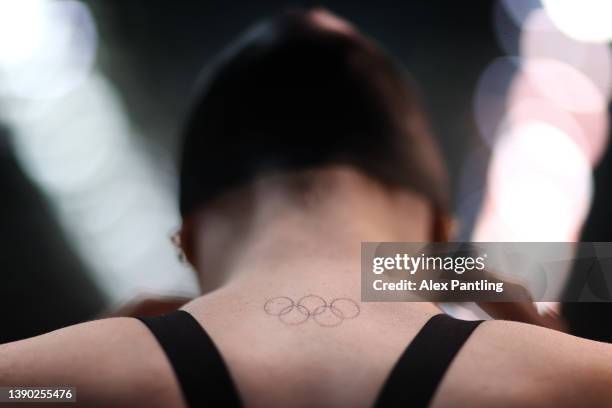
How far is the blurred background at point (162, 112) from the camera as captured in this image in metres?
5.39

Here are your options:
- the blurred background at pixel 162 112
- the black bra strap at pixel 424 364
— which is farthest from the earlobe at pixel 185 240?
the blurred background at pixel 162 112

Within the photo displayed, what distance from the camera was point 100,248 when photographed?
633 cm

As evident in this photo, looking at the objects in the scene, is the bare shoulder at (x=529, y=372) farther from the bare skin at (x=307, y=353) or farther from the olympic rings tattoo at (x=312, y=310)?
the olympic rings tattoo at (x=312, y=310)

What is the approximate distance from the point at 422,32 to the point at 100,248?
3880 millimetres

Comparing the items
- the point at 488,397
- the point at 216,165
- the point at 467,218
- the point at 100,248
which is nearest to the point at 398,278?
the point at 488,397

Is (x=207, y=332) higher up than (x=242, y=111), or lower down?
lower down

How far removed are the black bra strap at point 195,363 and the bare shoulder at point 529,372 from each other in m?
0.39

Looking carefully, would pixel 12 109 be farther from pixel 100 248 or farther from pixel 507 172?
pixel 507 172

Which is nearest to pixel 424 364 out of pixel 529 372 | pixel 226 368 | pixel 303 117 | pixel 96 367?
pixel 529 372

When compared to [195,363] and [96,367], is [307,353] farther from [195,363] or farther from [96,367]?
[96,367]

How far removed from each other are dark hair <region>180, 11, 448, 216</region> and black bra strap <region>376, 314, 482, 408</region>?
0.58m

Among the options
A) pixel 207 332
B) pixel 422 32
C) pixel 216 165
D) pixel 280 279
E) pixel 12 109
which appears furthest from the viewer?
pixel 422 32

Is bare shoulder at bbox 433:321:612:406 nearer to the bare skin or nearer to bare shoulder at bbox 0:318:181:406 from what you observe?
the bare skin

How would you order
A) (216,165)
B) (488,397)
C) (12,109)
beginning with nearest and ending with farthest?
1. (488,397)
2. (216,165)
3. (12,109)
